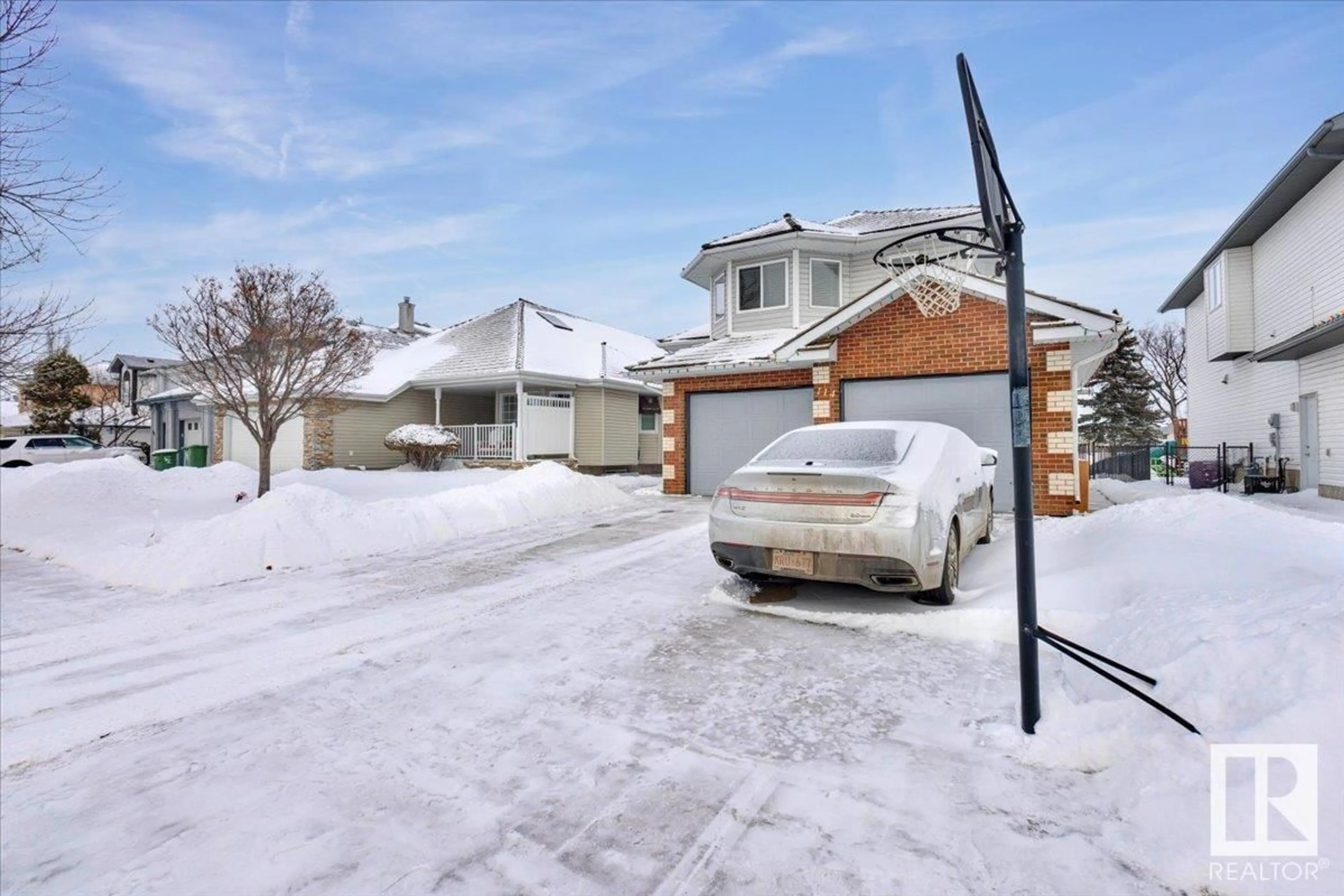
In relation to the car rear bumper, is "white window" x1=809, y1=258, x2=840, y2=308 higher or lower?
higher

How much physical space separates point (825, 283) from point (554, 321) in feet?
38.0

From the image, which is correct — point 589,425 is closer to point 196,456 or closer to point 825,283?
point 825,283

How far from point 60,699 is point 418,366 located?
18634mm

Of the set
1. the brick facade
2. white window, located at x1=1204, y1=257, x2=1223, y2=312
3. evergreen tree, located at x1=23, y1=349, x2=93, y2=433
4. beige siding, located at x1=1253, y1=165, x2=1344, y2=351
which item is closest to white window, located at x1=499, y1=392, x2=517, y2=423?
the brick facade

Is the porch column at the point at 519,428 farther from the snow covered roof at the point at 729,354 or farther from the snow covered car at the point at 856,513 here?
the snow covered car at the point at 856,513

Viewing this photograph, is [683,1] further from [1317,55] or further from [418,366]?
[418,366]

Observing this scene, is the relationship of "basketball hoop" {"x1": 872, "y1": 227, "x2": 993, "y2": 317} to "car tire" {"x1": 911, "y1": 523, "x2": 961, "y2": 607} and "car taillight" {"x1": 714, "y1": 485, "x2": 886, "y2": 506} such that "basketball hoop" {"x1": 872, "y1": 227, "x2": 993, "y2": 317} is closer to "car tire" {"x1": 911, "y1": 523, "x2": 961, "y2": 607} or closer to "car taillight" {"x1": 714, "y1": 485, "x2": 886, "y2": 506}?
"car taillight" {"x1": 714, "y1": 485, "x2": 886, "y2": 506}

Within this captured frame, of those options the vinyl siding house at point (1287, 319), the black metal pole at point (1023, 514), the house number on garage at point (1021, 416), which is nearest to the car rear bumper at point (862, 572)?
the black metal pole at point (1023, 514)

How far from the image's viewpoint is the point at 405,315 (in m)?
26.3

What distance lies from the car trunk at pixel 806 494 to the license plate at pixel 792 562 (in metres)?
0.25

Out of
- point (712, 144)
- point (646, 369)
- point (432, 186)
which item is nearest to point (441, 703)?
point (646, 369)

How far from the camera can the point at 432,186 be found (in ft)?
80.1

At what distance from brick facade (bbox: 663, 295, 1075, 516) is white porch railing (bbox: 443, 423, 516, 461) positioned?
32.0 ft

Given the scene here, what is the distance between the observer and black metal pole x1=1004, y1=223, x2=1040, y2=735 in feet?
9.05
